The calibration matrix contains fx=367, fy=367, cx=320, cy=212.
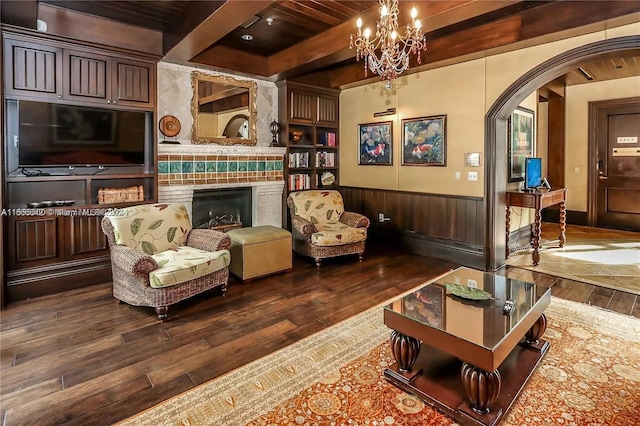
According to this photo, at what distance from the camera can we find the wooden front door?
6.77 meters

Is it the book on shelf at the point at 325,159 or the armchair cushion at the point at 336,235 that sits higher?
the book on shelf at the point at 325,159

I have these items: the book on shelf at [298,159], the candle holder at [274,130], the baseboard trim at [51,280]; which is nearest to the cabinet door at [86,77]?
the baseboard trim at [51,280]

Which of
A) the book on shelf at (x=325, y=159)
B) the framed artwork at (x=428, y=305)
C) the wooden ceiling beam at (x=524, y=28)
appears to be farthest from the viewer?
the book on shelf at (x=325, y=159)

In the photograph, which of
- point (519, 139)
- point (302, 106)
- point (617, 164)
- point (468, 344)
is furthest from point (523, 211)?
point (468, 344)

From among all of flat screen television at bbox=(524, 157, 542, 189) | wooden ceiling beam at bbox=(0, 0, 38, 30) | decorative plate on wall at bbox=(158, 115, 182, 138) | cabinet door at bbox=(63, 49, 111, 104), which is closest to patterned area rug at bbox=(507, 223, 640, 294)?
flat screen television at bbox=(524, 157, 542, 189)

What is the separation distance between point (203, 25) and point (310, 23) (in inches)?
47.9

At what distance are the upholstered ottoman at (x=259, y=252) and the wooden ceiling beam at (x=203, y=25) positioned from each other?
215 cm

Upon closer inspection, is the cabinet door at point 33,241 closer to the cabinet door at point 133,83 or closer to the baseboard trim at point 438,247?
the cabinet door at point 133,83

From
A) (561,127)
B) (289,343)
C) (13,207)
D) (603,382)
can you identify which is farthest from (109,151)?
(561,127)

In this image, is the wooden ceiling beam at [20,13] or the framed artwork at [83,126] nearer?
the wooden ceiling beam at [20,13]

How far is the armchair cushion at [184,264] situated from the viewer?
3.16 m

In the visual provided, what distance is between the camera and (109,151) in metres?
4.23

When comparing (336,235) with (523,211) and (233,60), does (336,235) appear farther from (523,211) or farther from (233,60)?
(523,211)

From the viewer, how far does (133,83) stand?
4.29 meters
